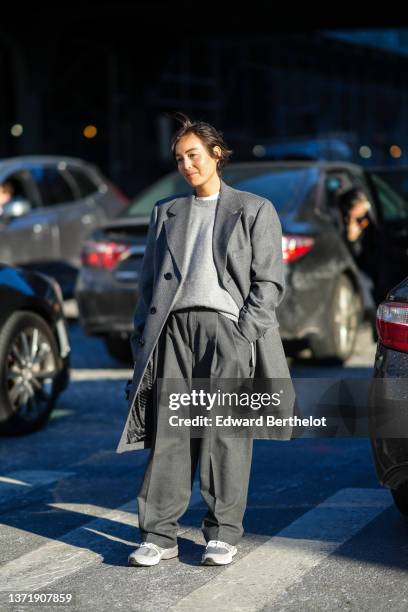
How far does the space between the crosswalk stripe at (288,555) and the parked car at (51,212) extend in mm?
7187

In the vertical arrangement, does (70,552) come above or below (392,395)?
below

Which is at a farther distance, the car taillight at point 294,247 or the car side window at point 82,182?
the car side window at point 82,182

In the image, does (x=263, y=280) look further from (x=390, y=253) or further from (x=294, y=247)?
(x=390, y=253)

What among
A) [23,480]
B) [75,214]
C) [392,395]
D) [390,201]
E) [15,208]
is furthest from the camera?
[75,214]

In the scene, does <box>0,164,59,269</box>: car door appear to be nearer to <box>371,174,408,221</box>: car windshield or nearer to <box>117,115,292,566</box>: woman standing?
<box>371,174,408,221</box>: car windshield

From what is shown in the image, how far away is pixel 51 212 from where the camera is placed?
45.3 ft

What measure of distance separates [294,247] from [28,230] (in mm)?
4307

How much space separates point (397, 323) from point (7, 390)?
11.2 ft

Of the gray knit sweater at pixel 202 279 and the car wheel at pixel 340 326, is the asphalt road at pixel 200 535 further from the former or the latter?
the car wheel at pixel 340 326

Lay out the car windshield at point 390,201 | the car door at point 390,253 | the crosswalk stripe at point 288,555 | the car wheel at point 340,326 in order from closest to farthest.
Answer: the crosswalk stripe at point 288,555, the car wheel at point 340,326, the car door at point 390,253, the car windshield at point 390,201

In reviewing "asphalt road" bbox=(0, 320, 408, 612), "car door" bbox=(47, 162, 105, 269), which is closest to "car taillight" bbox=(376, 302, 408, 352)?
"asphalt road" bbox=(0, 320, 408, 612)

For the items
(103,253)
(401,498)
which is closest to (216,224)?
(401,498)

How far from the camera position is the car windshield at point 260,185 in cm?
1022

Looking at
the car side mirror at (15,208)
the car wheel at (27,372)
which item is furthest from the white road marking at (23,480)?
the car side mirror at (15,208)
